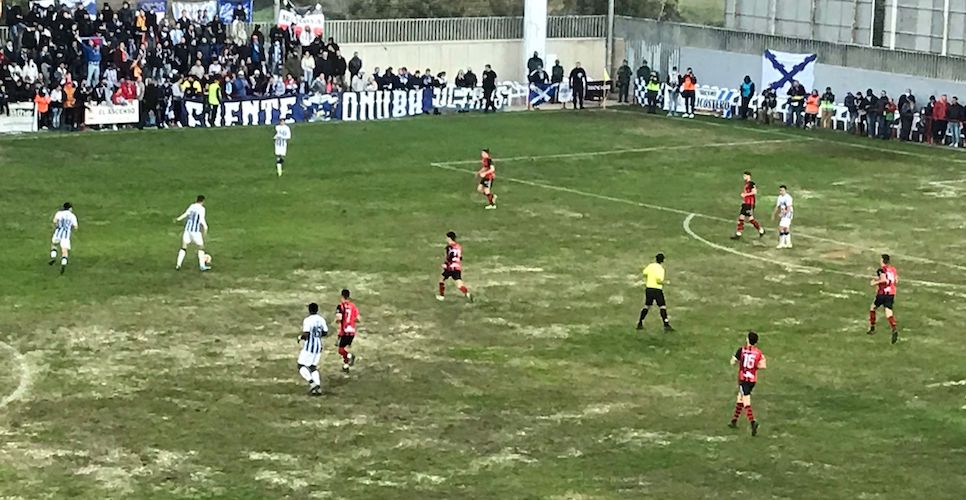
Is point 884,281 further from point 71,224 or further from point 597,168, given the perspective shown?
point 597,168

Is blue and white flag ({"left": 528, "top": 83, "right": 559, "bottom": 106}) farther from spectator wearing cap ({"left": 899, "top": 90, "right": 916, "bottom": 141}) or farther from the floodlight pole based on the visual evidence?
spectator wearing cap ({"left": 899, "top": 90, "right": 916, "bottom": 141})

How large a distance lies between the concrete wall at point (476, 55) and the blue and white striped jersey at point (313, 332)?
143 feet

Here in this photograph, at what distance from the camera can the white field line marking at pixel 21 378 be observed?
2641 cm

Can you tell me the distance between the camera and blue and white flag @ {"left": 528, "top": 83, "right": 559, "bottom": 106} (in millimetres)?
72062

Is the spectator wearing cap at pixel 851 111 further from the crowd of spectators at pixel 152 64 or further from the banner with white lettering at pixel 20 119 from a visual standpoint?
the banner with white lettering at pixel 20 119

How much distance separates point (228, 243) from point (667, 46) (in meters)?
39.4

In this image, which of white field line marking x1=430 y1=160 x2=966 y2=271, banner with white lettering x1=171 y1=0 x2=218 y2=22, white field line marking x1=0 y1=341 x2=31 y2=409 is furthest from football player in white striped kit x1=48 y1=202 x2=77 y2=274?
banner with white lettering x1=171 y1=0 x2=218 y2=22

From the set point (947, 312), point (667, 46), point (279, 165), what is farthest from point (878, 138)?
point (947, 312)

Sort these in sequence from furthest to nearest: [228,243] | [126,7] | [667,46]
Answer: [667,46] → [126,7] → [228,243]

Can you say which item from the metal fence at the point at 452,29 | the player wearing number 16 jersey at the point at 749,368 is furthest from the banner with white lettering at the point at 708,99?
the player wearing number 16 jersey at the point at 749,368

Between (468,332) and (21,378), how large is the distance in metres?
8.50

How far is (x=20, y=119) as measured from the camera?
5622 centimetres

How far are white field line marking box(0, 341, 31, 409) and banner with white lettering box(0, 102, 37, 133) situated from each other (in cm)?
2776

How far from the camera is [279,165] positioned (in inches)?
1981
